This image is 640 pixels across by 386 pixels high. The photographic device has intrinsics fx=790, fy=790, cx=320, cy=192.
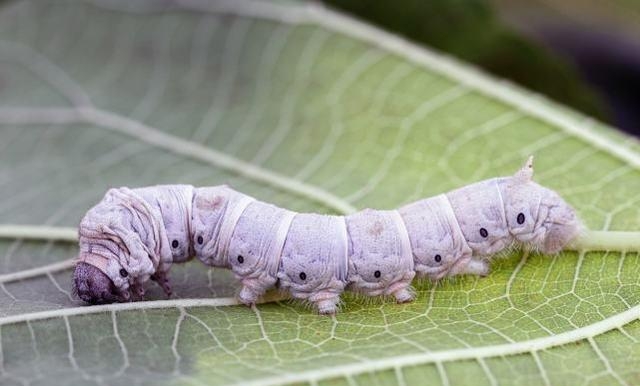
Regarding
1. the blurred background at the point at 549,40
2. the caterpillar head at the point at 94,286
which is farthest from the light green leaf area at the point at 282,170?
the blurred background at the point at 549,40

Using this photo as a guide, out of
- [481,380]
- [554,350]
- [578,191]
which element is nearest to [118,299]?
[481,380]

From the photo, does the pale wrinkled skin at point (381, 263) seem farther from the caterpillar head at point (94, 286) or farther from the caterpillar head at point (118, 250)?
the caterpillar head at point (94, 286)

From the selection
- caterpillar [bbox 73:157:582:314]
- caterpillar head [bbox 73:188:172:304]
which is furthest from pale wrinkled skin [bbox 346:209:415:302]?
caterpillar head [bbox 73:188:172:304]

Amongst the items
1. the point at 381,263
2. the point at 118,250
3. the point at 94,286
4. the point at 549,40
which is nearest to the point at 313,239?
the point at 381,263

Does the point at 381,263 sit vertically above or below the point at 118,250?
below

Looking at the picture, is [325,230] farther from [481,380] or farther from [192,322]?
[481,380]

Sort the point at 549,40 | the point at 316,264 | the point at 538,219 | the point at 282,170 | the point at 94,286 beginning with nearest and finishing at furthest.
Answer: the point at 94,286 → the point at 316,264 → the point at 538,219 → the point at 282,170 → the point at 549,40

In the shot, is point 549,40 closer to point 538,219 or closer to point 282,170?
point 282,170
